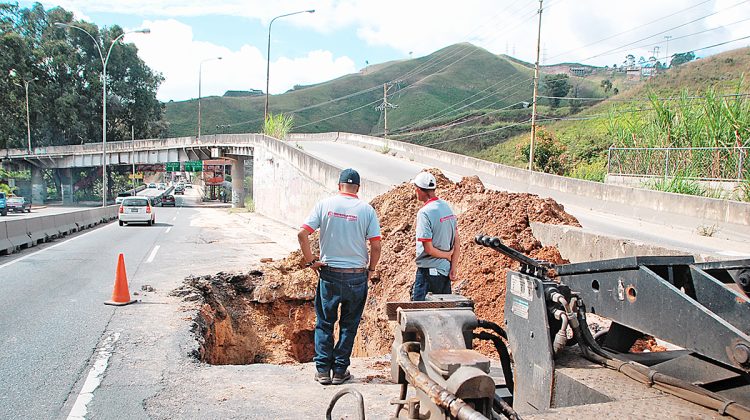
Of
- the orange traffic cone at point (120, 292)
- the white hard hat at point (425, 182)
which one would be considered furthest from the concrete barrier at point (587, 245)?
the orange traffic cone at point (120, 292)

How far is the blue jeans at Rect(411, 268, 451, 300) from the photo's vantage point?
17.6 ft

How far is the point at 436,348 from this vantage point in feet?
8.32

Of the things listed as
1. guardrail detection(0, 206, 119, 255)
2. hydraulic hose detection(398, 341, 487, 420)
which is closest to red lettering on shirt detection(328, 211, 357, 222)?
hydraulic hose detection(398, 341, 487, 420)

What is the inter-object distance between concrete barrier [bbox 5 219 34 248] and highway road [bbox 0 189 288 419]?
365mm

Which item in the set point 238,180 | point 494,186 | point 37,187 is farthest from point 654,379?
point 37,187

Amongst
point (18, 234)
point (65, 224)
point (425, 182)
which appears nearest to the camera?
point (425, 182)

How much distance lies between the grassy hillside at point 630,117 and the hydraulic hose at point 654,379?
1831 centimetres

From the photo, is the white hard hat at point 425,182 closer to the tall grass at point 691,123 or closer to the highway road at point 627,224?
the highway road at point 627,224

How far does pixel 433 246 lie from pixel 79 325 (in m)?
4.75

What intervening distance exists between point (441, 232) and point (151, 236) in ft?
57.4

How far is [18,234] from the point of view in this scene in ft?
50.3

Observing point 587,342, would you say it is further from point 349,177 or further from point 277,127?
point 277,127

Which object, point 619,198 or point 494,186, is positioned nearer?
point 619,198

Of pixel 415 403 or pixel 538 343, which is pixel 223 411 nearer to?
pixel 415 403
